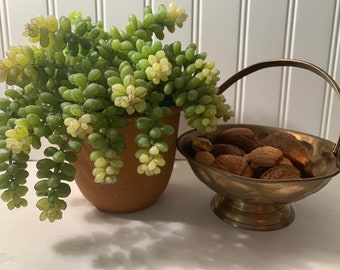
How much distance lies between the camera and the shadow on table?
0.52m

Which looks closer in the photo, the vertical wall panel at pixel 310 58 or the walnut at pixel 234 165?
the walnut at pixel 234 165

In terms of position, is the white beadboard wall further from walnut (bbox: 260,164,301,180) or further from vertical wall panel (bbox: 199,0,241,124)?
walnut (bbox: 260,164,301,180)

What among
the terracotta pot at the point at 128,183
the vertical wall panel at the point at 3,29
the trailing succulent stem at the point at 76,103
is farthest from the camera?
the vertical wall panel at the point at 3,29

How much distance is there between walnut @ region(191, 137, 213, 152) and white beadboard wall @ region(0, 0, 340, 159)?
189 millimetres

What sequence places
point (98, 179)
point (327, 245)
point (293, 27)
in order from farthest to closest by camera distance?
1. point (293, 27)
2. point (327, 245)
3. point (98, 179)

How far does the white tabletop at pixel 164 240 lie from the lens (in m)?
0.52

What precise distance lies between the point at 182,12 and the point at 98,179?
27 centimetres

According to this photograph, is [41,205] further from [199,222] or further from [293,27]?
[293,27]

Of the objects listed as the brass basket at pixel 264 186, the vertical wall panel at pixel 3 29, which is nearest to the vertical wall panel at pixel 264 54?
the brass basket at pixel 264 186

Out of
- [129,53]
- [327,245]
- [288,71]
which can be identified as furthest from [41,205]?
[288,71]

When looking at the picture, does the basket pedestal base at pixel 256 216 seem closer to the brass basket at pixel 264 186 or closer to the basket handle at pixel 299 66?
the brass basket at pixel 264 186

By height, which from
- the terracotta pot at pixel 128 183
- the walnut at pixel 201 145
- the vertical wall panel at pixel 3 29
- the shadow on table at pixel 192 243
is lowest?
the shadow on table at pixel 192 243

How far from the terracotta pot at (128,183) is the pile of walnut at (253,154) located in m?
0.07

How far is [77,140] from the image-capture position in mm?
494
